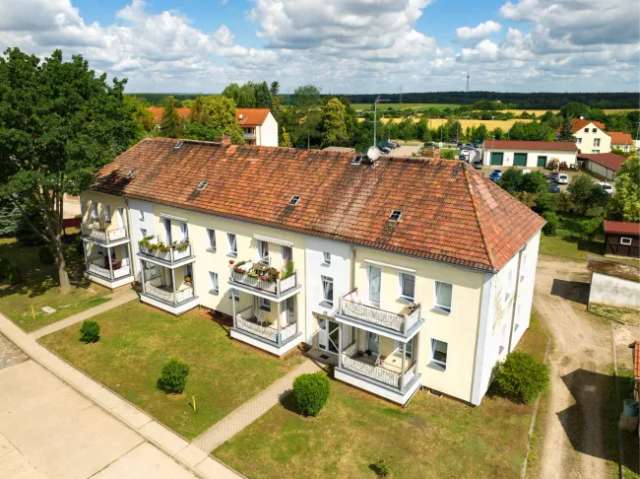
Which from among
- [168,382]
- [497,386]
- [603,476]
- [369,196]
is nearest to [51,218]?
[168,382]

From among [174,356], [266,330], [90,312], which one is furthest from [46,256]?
[266,330]

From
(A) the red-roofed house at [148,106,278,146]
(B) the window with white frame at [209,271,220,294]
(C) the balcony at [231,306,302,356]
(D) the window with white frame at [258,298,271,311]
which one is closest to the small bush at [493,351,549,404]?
(C) the balcony at [231,306,302,356]

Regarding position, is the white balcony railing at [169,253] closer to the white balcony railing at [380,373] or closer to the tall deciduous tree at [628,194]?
the white balcony railing at [380,373]

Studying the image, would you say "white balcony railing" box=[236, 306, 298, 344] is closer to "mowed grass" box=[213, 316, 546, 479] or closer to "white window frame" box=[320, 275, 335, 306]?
"white window frame" box=[320, 275, 335, 306]

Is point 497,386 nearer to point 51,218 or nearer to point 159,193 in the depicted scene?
point 159,193

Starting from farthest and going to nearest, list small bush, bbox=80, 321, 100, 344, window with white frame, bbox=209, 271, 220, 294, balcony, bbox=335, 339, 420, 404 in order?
window with white frame, bbox=209, 271, 220, 294 < small bush, bbox=80, 321, 100, 344 < balcony, bbox=335, 339, 420, 404

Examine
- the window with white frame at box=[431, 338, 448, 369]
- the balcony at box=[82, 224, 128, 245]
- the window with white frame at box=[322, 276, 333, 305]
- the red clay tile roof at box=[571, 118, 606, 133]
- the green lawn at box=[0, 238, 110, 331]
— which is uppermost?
the red clay tile roof at box=[571, 118, 606, 133]
